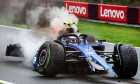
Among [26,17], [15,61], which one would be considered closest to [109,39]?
[26,17]

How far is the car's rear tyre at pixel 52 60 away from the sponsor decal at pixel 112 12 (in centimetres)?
A: 1281

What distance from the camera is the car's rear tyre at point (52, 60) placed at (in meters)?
11.2

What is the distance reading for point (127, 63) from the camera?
11461 mm

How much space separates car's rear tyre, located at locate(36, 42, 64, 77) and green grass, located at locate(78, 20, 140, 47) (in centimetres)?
823

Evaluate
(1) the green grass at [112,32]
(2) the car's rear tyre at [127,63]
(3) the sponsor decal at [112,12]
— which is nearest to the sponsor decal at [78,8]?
(1) the green grass at [112,32]

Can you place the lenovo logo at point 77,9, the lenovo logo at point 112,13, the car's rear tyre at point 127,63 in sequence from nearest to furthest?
the car's rear tyre at point 127,63 → the lenovo logo at point 112,13 → the lenovo logo at point 77,9

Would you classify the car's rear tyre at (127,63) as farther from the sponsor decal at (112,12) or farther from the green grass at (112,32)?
the sponsor decal at (112,12)

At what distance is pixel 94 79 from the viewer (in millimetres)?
11492

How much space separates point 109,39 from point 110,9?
459 centimetres

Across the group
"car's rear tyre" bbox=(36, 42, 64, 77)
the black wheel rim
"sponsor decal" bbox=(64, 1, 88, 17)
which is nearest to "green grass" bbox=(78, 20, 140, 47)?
"sponsor decal" bbox=(64, 1, 88, 17)

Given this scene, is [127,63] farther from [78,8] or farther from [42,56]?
[78,8]

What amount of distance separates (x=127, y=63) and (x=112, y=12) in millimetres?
13429

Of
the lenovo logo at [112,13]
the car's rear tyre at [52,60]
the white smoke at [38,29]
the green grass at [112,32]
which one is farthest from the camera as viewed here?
the lenovo logo at [112,13]

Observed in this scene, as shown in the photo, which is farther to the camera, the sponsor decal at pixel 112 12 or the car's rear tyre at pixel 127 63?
the sponsor decal at pixel 112 12
